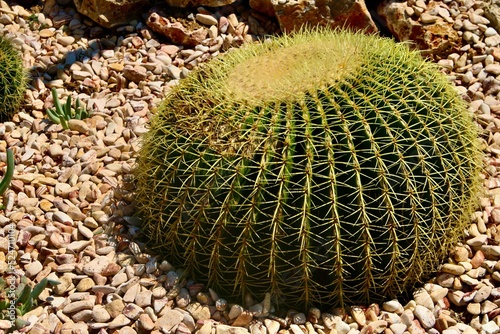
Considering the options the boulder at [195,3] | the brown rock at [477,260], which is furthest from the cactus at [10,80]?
the brown rock at [477,260]

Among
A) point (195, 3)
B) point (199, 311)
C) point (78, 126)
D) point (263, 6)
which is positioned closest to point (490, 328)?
point (199, 311)

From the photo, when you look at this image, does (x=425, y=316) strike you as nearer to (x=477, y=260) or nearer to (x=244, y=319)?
(x=477, y=260)

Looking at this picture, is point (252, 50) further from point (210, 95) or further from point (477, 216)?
point (477, 216)

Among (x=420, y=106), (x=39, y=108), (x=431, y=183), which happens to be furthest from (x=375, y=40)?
(x=39, y=108)

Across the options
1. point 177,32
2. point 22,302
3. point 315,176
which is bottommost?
point 22,302

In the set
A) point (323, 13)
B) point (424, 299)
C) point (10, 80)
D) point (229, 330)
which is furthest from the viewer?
point (323, 13)

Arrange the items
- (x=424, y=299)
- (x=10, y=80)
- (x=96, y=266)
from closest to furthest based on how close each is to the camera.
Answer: (x=424, y=299) < (x=96, y=266) < (x=10, y=80)

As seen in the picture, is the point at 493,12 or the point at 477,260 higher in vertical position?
the point at 493,12

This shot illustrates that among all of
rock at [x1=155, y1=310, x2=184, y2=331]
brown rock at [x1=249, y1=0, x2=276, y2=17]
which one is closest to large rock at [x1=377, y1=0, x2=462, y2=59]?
brown rock at [x1=249, y1=0, x2=276, y2=17]
